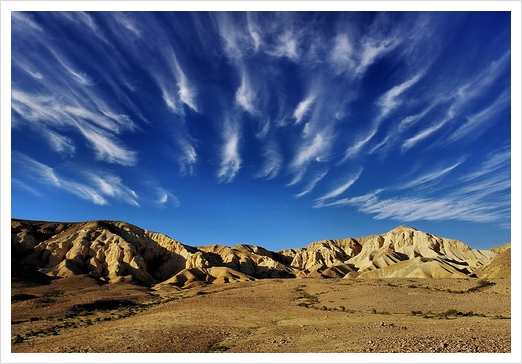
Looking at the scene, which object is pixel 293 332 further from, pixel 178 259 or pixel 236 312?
pixel 178 259

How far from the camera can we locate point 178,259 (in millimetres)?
106188

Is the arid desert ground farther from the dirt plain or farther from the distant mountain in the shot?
the distant mountain

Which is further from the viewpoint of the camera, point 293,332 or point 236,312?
point 236,312

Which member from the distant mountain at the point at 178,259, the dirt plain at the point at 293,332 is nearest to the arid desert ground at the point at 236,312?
the dirt plain at the point at 293,332

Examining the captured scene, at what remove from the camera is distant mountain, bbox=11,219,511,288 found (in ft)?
246

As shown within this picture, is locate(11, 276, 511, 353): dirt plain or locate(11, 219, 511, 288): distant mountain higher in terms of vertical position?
locate(11, 276, 511, 353): dirt plain

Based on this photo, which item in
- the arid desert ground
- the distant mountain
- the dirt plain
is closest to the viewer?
the dirt plain

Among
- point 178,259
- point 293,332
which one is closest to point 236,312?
point 293,332

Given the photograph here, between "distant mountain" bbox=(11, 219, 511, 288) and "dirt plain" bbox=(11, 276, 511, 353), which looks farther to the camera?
"distant mountain" bbox=(11, 219, 511, 288)

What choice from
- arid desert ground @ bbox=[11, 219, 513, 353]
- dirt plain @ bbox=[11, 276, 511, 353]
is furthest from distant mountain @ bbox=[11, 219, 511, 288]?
dirt plain @ bbox=[11, 276, 511, 353]

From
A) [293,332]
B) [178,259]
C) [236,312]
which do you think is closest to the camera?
[293,332]

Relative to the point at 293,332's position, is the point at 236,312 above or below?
below

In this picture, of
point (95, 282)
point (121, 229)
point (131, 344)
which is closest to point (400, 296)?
point (131, 344)

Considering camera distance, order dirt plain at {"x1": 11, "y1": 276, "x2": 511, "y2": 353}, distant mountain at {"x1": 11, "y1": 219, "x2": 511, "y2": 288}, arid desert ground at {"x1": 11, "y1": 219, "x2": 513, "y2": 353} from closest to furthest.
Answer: dirt plain at {"x1": 11, "y1": 276, "x2": 511, "y2": 353}, arid desert ground at {"x1": 11, "y1": 219, "x2": 513, "y2": 353}, distant mountain at {"x1": 11, "y1": 219, "x2": 511, "y2": 288}
